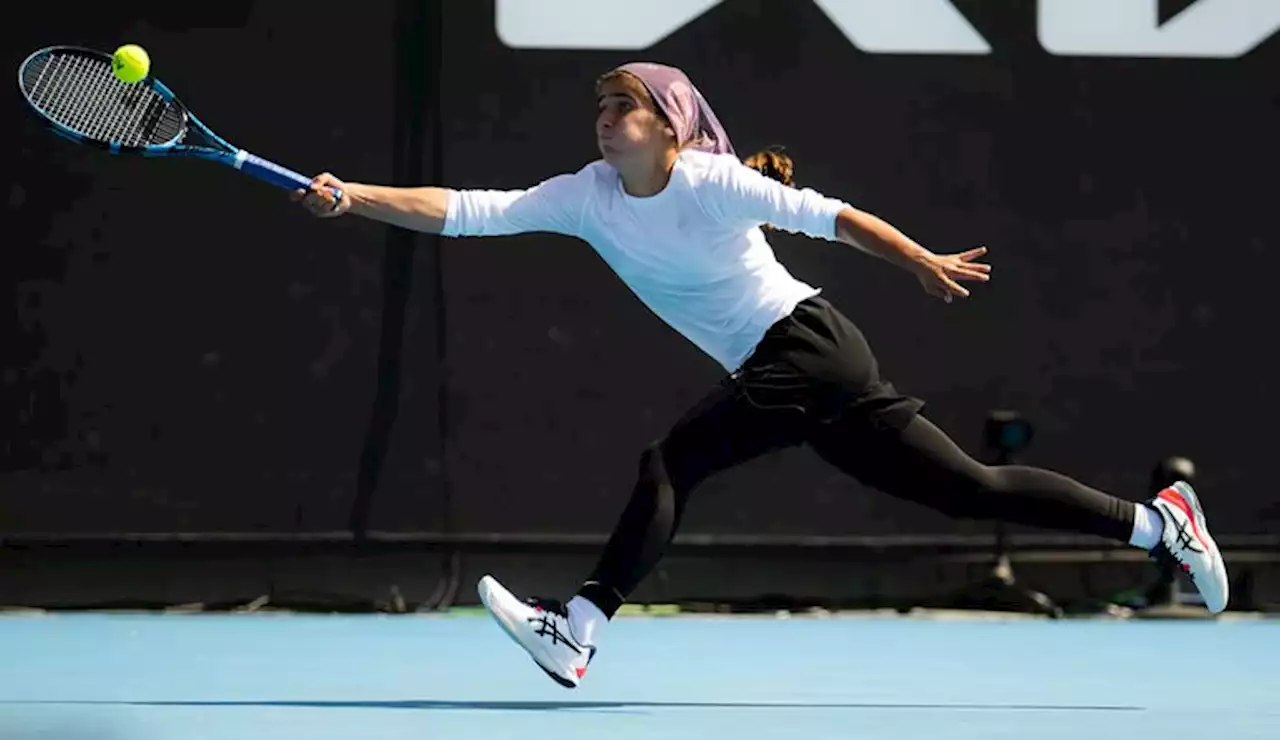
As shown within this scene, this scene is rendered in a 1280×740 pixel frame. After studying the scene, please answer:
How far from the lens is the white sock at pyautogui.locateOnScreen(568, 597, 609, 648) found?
15.0ft

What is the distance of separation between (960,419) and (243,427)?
221 centimetres

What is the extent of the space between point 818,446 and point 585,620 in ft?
2.02

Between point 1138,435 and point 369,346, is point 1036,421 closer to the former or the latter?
point 1138,435

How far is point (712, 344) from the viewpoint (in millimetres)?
4766

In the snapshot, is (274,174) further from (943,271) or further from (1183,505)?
(1183,505)

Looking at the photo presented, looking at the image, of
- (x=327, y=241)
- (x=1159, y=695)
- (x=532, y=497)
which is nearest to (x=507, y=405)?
(x=532, y=497)

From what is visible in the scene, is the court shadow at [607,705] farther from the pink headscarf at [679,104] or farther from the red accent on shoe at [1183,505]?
the pink headscarf at [679,104]

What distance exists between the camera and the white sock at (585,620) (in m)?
4.57

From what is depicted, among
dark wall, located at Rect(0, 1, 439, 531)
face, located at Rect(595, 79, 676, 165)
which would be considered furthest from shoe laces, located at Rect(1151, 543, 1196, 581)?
dark wall, located at Rect(0, 1, 439, 531)

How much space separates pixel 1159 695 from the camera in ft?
16.1

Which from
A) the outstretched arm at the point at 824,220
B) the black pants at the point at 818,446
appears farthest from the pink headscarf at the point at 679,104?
the black pants at the point at 818,446

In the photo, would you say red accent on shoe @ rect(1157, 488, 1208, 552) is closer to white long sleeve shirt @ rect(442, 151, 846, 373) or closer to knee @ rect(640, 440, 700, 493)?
white long sleeve shirt @ rect(442, 151, 846, 373)

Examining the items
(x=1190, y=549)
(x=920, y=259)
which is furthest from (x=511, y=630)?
(x=1190, y=549)

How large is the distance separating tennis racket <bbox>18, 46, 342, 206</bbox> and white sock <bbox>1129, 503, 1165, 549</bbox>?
196 cm
